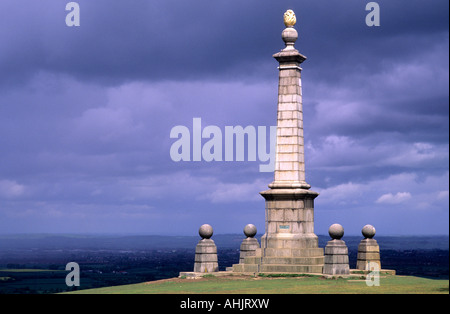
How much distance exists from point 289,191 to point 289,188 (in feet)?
0.68

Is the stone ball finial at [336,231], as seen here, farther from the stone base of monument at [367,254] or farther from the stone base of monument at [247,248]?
the stone base of monument at [247,248]

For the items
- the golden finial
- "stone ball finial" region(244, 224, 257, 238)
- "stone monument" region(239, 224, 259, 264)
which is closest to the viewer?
the golden finial

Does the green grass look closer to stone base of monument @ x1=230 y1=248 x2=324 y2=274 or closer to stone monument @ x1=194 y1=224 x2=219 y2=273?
stone base of monument @ x1=230 y1=248 x2=324 y2=274

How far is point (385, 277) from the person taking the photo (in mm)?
39562

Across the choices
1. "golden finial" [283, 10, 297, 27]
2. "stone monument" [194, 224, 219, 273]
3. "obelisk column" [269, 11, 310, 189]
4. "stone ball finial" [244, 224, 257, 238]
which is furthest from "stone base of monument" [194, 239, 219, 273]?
"golden finial" [283, 10, 297, 27]

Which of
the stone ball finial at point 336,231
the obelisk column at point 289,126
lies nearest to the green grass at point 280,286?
the stone ball finial at point 336,231

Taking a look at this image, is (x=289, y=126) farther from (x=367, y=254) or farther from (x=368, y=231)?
(x=367, y=254)

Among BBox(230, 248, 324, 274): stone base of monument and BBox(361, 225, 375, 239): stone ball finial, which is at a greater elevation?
BBox(361, 225, 375, 239): stone ball finial

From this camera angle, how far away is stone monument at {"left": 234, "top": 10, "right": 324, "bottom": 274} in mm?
39812

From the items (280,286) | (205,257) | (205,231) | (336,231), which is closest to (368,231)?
(336,231)

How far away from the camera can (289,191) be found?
3984cm

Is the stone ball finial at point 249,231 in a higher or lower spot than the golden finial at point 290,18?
lower

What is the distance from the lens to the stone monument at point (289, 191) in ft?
131
